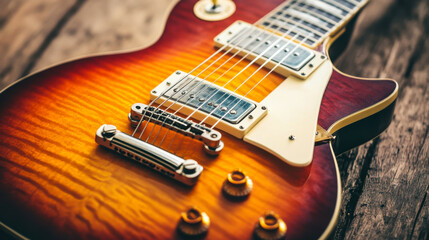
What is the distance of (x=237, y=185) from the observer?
86 cm

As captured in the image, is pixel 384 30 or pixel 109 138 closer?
pixel 109 138

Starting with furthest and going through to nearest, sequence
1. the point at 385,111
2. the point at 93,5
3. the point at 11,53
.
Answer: the point at 93,5 → the point at 11,53 → the point at 385,111

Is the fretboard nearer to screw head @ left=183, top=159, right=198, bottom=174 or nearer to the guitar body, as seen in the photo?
the guitar body

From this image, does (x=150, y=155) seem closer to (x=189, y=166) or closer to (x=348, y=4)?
(x=189, y=166)

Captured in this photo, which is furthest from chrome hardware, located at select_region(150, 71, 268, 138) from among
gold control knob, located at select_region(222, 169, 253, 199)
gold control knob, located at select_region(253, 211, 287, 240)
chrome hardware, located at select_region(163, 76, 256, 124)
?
gold control knob, located at select_region(253, 211, 287, 240)

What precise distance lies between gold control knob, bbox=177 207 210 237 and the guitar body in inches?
0.8

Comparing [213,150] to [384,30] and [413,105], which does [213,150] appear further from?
[384,30]

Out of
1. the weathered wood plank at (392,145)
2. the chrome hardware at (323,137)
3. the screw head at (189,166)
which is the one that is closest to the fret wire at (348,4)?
the weathered wood plank at (392,145)

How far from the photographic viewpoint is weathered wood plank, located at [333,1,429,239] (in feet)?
3.76

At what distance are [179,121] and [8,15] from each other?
52.4 inches


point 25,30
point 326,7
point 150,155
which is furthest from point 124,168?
point 25,30

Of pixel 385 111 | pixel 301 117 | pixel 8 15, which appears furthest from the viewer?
pixel 8 15

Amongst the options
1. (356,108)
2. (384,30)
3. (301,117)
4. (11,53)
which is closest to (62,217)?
(301,117)

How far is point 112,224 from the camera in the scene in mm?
819
